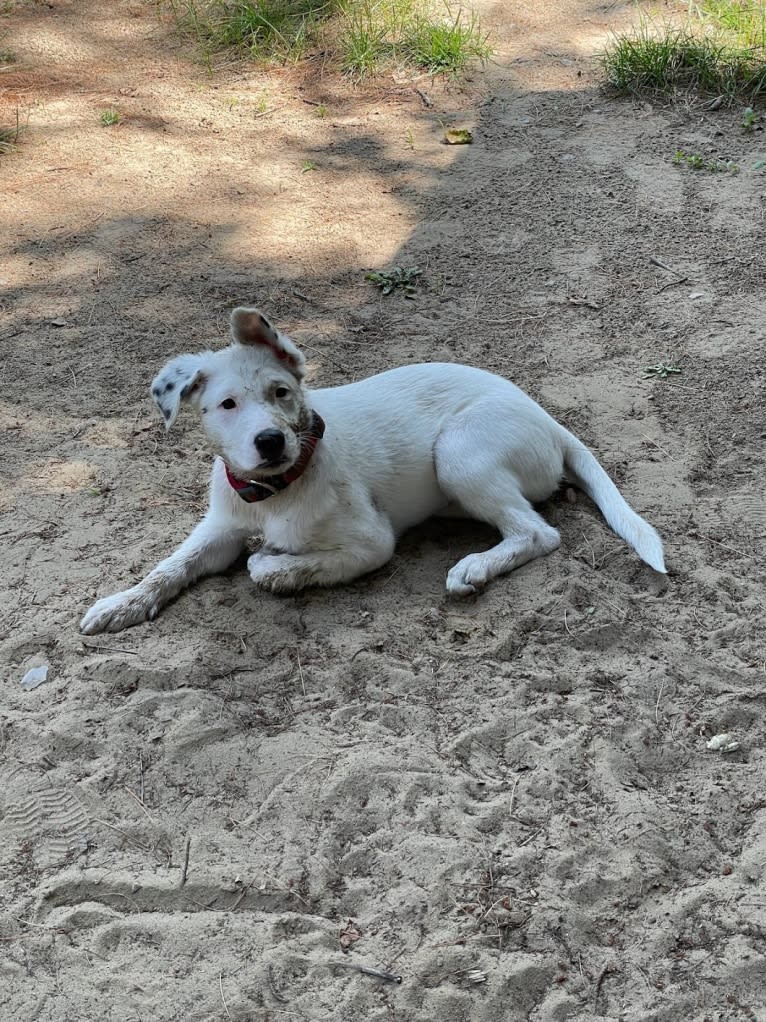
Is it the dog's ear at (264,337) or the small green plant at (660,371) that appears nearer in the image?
the dog's ear at (264,337)

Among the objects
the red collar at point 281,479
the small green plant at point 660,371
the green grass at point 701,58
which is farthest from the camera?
the green grass at point 701,58

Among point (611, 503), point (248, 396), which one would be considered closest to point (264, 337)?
point (248, 396)

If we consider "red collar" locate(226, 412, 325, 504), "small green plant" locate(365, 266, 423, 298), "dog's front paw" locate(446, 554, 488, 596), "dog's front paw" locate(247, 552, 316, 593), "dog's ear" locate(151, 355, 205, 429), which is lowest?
"small green plant" locate(365, 266, 423, 298)

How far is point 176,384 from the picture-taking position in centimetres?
416

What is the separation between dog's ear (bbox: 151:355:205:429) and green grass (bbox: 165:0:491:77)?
608 centimetres

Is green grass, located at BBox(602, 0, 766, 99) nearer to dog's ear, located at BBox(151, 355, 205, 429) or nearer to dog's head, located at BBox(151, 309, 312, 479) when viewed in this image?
dog's head, located at BBox(151, 309, 312, 479)

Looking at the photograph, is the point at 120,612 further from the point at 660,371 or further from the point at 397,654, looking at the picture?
the point at 660,371

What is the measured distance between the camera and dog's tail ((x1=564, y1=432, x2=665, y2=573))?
4.35 m

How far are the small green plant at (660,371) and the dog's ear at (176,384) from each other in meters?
2.64

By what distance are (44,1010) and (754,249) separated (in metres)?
5.83

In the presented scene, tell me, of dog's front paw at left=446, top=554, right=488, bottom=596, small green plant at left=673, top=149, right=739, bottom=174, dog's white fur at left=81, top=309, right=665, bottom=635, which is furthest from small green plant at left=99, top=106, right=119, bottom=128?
dog's front paw at left=446, top=554, right=488, bottom=596

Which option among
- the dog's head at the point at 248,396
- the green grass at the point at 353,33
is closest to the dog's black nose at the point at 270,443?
the dog's head at the point at 248,396

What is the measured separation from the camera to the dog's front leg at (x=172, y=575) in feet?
13.9

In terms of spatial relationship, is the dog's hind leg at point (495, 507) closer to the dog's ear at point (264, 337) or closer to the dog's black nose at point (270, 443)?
the dog's ear at point (264, 337)
